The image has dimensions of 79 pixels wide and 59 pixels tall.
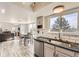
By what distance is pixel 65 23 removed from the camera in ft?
6.23

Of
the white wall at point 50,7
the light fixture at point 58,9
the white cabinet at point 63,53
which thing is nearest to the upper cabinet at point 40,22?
the white wall at point 50,7

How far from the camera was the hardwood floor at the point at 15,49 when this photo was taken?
1.89m

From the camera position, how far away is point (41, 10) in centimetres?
202

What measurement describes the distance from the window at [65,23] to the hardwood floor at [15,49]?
591 millimetres

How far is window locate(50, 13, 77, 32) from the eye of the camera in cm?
182

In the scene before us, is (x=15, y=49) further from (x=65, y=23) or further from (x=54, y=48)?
(x=65, y=23)

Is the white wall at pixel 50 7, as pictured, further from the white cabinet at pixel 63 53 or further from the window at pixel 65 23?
the white cabinet at pixel 63 53

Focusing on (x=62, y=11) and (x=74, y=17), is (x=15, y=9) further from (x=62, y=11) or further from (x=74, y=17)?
(x=74, y=17)

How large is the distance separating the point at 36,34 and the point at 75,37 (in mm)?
725

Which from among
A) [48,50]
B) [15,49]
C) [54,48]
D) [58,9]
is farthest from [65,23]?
[15,49]

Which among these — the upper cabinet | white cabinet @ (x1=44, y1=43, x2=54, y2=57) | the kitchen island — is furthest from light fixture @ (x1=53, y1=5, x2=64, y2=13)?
white cabinet @ (x1=44, y1=43, x2=54, y2=57)

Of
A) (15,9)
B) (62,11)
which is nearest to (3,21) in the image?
(15,9)

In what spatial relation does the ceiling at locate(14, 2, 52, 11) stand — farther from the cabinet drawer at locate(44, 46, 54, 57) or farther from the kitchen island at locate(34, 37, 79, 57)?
the cabinet drawer at locate(44, 46, 54, 57)

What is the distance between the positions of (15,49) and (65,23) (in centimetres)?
105
